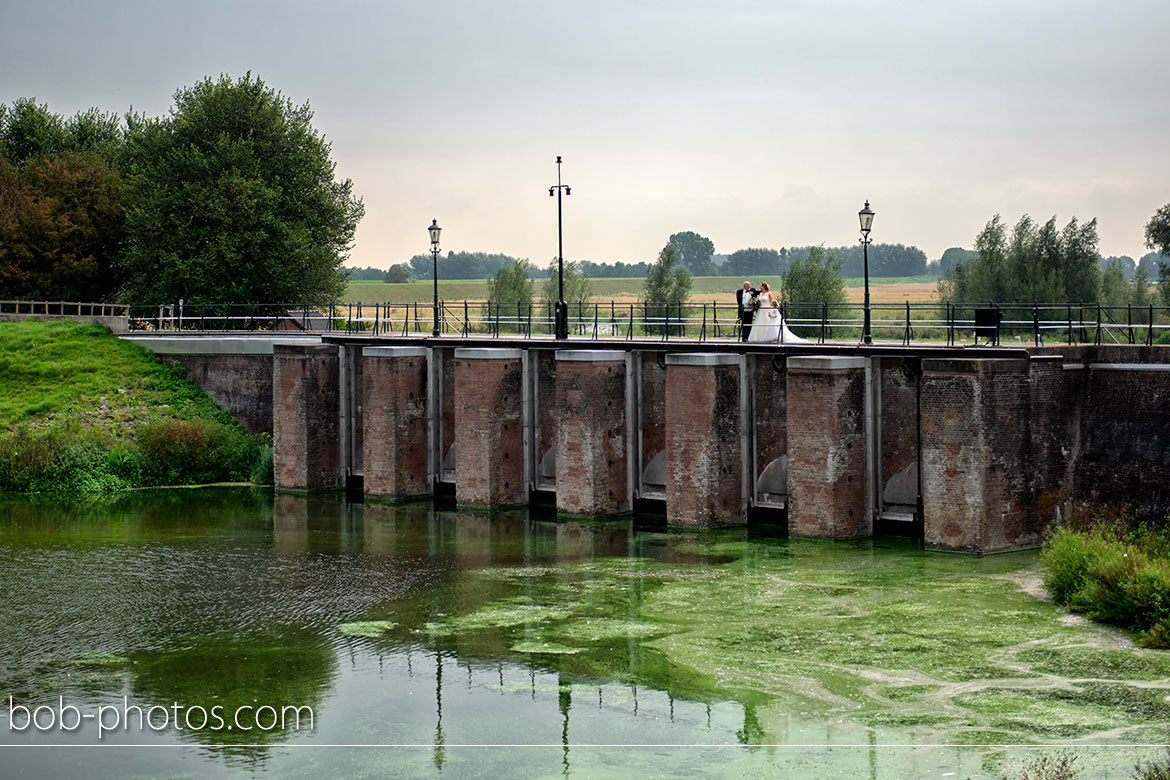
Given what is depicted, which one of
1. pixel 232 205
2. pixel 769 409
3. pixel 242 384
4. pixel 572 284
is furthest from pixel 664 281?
pixel 769 409

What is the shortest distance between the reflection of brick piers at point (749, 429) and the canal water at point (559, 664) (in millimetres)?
1369

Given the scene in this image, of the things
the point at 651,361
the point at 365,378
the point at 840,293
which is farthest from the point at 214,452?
the point at 840,293

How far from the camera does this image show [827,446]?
25062mm

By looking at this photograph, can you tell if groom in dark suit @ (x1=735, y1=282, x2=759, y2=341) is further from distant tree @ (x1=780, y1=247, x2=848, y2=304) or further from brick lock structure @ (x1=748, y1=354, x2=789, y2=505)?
distant tree @ (x1=780, y1=247, x2=848, y2=304)

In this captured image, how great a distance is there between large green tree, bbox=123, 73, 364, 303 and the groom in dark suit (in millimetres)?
24204

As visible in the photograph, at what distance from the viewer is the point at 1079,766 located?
13016 millimetres

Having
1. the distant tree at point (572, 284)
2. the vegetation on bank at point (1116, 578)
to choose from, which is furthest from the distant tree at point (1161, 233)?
the vegetation on bank at point (1116, 578)

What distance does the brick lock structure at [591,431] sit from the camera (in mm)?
28906

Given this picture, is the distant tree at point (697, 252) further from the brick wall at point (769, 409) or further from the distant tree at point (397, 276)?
the brick wall at point (769, 409)

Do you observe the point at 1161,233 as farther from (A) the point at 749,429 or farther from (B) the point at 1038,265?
(A) the point at 749,429

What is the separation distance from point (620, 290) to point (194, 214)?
83.9 meters

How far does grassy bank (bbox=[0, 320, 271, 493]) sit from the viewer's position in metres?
35.6

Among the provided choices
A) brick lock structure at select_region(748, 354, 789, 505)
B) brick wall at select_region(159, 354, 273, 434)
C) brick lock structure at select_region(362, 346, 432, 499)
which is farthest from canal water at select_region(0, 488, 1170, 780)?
brick wall at select_region(159, 354, 273, 434)

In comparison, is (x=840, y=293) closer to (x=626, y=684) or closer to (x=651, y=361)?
(x=651, y=361)
